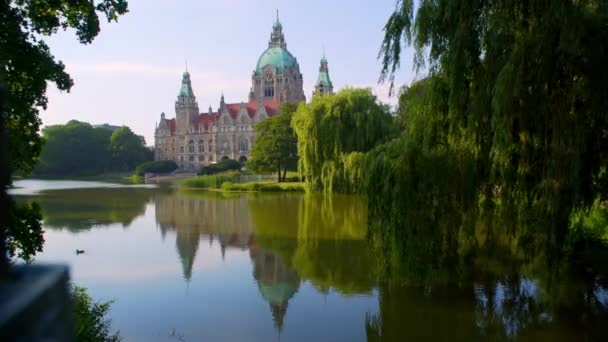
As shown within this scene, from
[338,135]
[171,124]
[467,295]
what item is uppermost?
[171,124]

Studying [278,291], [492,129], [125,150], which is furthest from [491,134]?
[125,150]

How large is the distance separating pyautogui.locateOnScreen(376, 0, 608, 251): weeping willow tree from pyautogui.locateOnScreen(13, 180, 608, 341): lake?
1.30m

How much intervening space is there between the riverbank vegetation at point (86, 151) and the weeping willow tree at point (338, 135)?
59107mm

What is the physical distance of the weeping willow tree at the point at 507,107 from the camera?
6.74m

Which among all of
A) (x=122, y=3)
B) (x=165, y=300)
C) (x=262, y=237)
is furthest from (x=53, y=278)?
(x=262, y=237)

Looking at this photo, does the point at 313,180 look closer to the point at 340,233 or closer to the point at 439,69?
the point at 340,233

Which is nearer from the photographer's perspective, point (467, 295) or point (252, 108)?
point (467, 295)

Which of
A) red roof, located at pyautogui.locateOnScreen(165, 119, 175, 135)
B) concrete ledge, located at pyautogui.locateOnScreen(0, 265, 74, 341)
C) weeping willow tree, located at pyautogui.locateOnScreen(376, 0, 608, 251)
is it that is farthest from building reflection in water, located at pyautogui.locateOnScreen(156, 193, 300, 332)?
red roof, located at pyautogui.locateOnScreen(165, 119, 175, 135)

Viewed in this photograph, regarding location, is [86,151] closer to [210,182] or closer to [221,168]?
[221,168]

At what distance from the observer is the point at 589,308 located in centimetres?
890

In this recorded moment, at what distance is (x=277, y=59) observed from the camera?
96.8 m

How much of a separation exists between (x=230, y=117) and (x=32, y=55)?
85792 millimetres

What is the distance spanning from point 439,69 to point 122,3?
4732 millimetres

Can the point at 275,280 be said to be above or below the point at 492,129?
below
